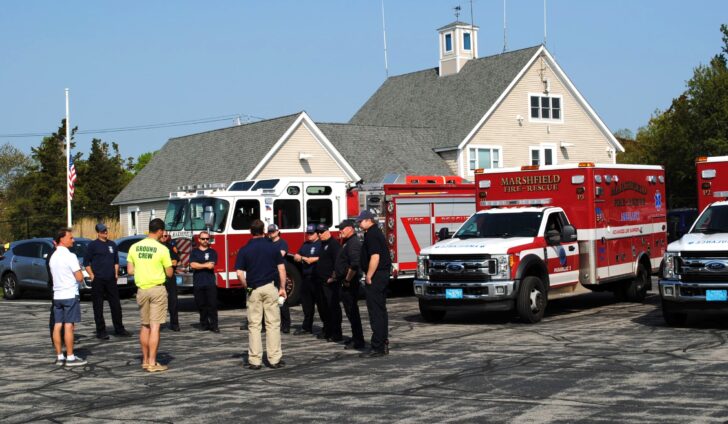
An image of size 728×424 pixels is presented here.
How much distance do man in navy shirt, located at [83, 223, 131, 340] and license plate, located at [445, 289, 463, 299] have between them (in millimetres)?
5271

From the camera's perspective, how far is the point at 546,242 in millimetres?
17453

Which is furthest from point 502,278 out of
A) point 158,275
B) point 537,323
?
point 158,275

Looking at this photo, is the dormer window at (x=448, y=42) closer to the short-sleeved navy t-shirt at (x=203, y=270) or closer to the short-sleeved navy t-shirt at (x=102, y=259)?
the short-sleeved navy t-shirt at (x=203, y=270)

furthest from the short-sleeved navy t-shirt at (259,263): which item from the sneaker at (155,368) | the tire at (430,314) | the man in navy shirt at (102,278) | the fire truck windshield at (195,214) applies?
the fire truck windshield at (195,214)

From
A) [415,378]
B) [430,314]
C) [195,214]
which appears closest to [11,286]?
[195,214]

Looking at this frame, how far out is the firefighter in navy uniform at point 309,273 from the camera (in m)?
16.0

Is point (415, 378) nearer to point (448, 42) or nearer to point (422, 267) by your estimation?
point (422, 267)

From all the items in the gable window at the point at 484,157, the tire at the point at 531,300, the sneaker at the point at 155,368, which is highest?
the gable window at the point at 484,157

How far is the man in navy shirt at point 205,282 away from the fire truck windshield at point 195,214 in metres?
3.72

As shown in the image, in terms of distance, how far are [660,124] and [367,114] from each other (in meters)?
17.3

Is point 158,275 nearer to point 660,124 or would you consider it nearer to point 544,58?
point 544,58

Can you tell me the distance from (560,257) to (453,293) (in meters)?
2.34

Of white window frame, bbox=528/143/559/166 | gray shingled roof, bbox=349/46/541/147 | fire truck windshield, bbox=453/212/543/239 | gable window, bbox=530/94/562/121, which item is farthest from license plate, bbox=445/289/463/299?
gable window, bbox=530/94/562/121

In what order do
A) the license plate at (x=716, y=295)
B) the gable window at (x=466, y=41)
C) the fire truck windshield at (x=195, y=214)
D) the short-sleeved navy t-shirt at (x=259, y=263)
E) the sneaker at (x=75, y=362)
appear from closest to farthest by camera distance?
the short-sleeved navy t-shirt at (x=259, y=263)
the sneaker at (x=75, y=362)
the license plate at (x=716, y=295)
the fire truck windshield at (x=195, y=214)
the gable window at (x=466, y=41)
